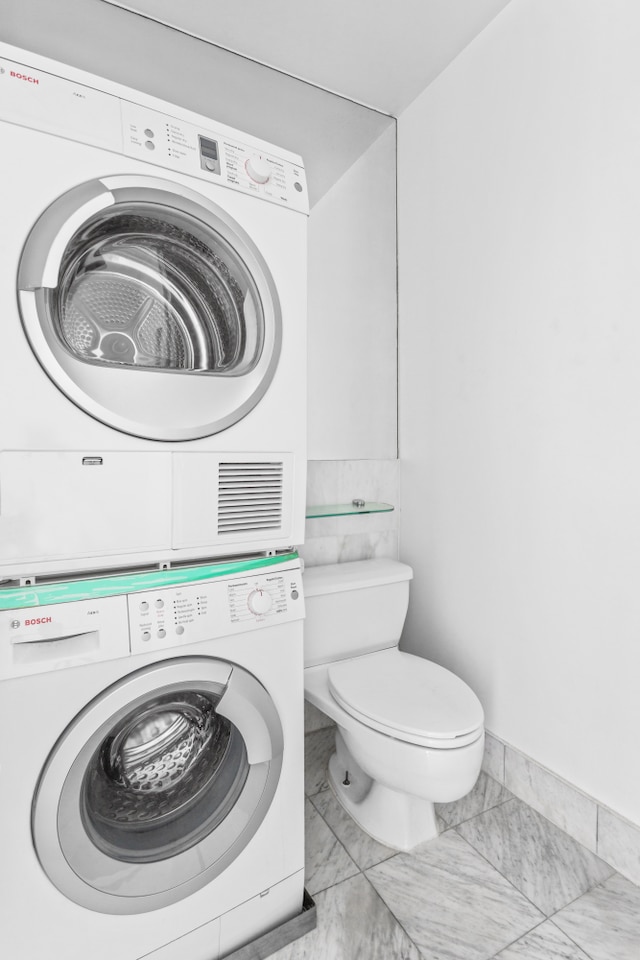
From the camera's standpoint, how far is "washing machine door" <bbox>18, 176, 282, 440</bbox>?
37.9 inches

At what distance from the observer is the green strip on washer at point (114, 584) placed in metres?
0.94

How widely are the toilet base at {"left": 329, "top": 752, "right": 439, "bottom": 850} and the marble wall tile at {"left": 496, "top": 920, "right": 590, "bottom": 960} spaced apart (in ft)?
1.14

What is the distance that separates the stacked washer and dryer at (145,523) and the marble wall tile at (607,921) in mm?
678

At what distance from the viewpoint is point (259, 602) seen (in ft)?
3.84

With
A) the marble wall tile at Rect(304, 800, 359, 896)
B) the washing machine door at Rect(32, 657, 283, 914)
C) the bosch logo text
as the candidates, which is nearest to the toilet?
the marble wall tile at Rect(304, 800, 359, 896)

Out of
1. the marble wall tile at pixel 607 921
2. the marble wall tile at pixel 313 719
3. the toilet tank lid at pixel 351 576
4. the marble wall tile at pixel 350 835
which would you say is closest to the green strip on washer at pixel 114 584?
the toilet tank lid at pixel 351 576

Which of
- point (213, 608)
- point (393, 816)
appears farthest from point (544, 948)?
point (213, 608)

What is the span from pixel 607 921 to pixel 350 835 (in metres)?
0.67

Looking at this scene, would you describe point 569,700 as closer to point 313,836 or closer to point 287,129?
point 313,836

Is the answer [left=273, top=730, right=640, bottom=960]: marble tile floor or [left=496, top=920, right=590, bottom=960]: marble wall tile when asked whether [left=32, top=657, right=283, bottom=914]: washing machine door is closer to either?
[left=273, top=730, right=640, bottom=960]: marble tile floor

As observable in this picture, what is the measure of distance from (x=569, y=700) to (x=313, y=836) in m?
0.85

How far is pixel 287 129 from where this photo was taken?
1957 mm

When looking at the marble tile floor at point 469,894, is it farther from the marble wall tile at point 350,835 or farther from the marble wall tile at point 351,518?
the marble wall tile at point 351,518

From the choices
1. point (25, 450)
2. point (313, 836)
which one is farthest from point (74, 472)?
point (313, 836)
